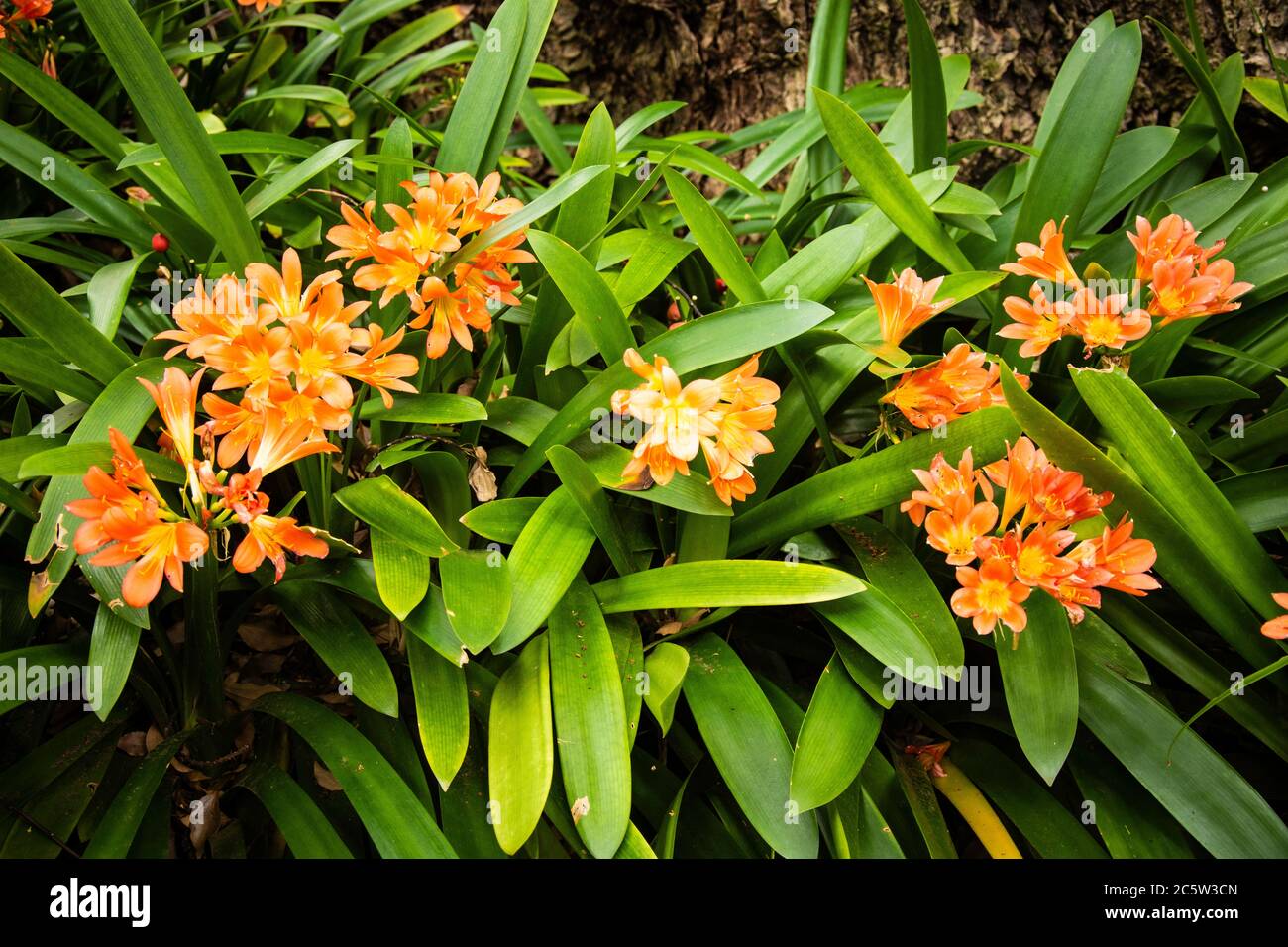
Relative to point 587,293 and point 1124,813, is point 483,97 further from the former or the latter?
point 1124,813

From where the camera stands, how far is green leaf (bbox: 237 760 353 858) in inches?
47.0

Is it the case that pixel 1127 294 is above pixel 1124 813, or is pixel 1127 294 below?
above

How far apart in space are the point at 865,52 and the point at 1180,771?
1937 mm

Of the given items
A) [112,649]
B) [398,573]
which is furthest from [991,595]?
[112,649]

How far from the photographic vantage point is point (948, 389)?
4.21 ft

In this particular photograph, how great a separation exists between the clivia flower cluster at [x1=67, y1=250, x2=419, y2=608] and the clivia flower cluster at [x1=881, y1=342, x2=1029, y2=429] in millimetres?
695

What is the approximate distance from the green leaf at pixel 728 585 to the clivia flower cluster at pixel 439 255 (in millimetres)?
419

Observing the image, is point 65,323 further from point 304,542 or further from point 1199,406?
point 1199,406

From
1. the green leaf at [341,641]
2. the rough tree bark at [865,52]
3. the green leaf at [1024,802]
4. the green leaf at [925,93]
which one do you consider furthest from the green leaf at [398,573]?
the rough tree bark at [865,52]

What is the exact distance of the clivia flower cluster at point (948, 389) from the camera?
128cm

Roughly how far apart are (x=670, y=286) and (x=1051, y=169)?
0.70m

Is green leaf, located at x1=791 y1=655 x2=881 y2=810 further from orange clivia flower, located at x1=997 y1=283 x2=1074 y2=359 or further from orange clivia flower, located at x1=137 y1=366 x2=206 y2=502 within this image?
orange clivia flower, located at x1=137 y1=366 x2=206 y2=502
